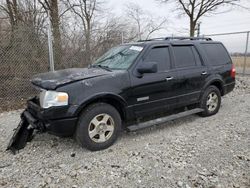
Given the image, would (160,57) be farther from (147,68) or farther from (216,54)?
(216,54)

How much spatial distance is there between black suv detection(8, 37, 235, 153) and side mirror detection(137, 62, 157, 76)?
0.02 m

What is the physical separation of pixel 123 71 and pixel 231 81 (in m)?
3.32

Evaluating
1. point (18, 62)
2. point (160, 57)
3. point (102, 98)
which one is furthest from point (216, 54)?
point (18, 62)

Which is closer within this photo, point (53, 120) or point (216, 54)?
A: point (53, 120)

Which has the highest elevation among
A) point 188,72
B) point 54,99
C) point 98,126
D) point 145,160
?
point 188,72

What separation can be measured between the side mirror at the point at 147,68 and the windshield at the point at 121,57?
0.78 ft

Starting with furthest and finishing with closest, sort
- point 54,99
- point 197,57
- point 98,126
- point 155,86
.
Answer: point 197,57
point 155,86
point 98,126
point 54,99

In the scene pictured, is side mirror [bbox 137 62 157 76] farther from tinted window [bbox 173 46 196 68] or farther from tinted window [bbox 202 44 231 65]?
tinted window [bbox 202 44 231 65]

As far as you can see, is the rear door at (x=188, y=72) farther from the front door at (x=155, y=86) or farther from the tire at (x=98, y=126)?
the tire at (x=98, y=126)

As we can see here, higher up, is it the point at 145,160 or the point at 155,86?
the point at 155,86

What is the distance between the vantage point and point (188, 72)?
15.2 feet

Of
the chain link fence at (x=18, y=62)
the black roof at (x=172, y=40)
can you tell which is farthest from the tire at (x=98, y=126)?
the chain link fence at (x=18, y=62)

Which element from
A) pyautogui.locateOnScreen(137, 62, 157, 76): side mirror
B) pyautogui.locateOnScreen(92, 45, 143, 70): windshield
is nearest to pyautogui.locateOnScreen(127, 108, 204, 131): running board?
pyautogui.locateOnScreen(137, 62, 157, 76): side mirror

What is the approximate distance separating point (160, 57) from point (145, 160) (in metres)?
2.03
